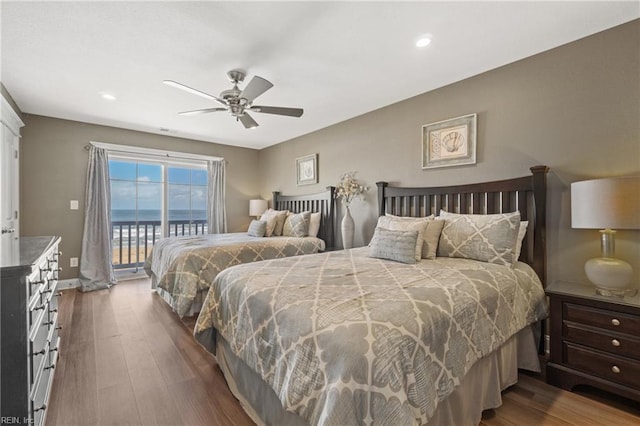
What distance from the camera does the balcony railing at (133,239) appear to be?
194 inches

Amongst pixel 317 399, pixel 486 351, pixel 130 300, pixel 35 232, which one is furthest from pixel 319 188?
pixel 35 232

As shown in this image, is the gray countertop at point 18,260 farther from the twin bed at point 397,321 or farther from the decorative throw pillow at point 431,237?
the decorative throw pillow at point 431,237

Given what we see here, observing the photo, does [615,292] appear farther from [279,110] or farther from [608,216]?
[279,110]

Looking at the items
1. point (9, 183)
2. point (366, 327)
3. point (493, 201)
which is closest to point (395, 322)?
point (366, 327)

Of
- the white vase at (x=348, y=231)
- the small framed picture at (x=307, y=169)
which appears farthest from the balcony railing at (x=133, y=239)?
the white vase at (x=348, y=231)

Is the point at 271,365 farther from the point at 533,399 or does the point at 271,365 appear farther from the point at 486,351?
the point at 533,399

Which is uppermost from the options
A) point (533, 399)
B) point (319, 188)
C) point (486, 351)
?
point (319, 188)

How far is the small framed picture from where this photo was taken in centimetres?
475

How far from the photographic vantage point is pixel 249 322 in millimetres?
1581

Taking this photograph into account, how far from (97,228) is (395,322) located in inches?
195

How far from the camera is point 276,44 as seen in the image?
2.30m

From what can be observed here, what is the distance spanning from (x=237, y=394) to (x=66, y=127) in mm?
4740

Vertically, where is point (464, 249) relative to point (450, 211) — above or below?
below

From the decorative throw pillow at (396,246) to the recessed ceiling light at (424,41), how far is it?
5.03 feet
